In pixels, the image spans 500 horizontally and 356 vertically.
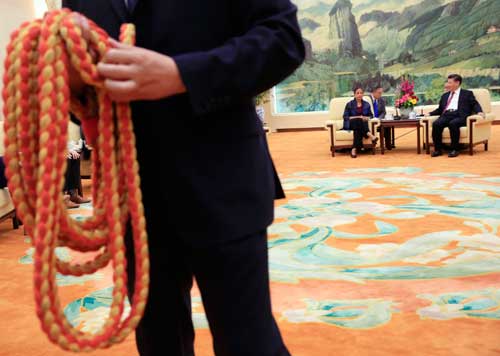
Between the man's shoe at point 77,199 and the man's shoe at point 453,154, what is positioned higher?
the man's shoe at point 77,199

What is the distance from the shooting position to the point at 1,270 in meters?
3.95

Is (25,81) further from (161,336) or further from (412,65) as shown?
(412,65)

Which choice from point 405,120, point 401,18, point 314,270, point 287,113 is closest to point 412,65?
point 401,18

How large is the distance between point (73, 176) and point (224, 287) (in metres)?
5.52

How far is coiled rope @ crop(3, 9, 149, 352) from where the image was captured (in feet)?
2.84

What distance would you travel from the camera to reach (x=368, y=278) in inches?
127

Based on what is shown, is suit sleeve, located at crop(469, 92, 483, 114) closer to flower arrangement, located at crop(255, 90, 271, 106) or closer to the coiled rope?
flower arrangement, located at crop(255, 90, 271, 106)

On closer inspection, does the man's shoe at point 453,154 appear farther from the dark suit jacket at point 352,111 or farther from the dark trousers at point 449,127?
the dark suit jacket at point 352,111

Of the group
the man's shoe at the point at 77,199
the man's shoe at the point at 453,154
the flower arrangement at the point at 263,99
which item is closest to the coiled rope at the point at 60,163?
the man's shoe at the point at 77,199

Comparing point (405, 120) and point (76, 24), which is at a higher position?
point (76, 24)

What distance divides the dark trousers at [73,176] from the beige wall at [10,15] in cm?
454

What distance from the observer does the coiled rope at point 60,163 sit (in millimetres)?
864

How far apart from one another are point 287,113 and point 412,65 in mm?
3726

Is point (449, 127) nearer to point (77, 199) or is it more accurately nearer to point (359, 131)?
point (359, 131)
